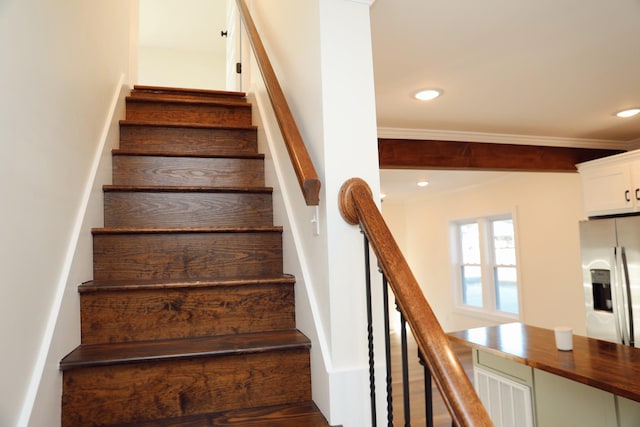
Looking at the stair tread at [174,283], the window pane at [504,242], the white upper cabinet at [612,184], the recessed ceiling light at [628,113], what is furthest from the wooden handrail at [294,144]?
the window pane at [504,242]

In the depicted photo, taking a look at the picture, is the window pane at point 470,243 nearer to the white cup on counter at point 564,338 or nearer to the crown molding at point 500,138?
the crown molding at point 500,138

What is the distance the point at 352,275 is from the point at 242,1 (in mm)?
2324

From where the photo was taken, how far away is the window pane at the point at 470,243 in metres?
6.89

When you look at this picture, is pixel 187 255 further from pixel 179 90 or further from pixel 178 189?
pixel 179 90

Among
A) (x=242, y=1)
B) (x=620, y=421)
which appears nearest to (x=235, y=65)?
(x=242, y=1)

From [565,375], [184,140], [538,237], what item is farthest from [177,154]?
[538,237]

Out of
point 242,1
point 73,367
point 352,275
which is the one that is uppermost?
point 242,1

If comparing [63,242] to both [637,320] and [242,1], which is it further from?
[637,320]

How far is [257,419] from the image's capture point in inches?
51.1

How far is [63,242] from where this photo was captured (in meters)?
1.42

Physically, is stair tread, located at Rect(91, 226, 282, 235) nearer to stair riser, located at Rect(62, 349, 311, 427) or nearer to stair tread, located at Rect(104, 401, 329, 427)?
stair riser, located at Rect(62, 349, 311, 427)

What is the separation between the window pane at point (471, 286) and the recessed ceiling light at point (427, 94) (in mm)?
4599

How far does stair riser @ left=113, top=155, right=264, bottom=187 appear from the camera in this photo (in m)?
2.18

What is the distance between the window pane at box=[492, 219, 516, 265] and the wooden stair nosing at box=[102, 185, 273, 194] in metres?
4.85
